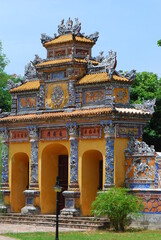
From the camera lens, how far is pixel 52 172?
32.5m

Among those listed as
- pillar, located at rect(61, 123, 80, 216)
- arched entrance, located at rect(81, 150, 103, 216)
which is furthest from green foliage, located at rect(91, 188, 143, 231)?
arched entrance, located at rect(81, 150, 103, 216)

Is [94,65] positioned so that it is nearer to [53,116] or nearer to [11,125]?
[53,116]

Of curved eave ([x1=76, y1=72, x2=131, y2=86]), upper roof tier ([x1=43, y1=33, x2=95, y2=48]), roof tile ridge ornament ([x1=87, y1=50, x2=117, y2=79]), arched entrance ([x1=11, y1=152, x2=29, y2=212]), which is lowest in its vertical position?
arched entrance ([x1=11, y1=152, x2=29, y2=212])

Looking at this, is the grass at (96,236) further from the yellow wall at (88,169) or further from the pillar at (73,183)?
the yellow wall at (88,169)

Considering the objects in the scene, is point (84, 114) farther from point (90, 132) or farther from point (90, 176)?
point (90, 176)

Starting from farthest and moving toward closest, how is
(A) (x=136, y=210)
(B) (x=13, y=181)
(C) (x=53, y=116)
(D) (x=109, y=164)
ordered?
1. (B) (x=13, y=181)
2. (C) (x=53, y=116)
3. (D) (x=109, y=164)
4. (A) (x=136, y=210)

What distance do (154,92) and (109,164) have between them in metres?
12.8

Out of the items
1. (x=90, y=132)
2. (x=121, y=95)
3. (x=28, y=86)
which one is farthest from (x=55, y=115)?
(x=121, y=95)

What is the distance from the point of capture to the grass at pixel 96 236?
24.7m

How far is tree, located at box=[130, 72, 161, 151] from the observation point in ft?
127

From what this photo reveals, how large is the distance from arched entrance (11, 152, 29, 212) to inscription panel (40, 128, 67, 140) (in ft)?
6.47

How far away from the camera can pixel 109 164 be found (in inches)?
1139

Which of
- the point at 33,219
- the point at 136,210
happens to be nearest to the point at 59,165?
the point at 33,219

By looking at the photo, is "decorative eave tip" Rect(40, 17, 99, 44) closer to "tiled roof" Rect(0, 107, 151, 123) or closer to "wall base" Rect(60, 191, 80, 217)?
"tiled roof" Rect(0, 107, 151, 123)
